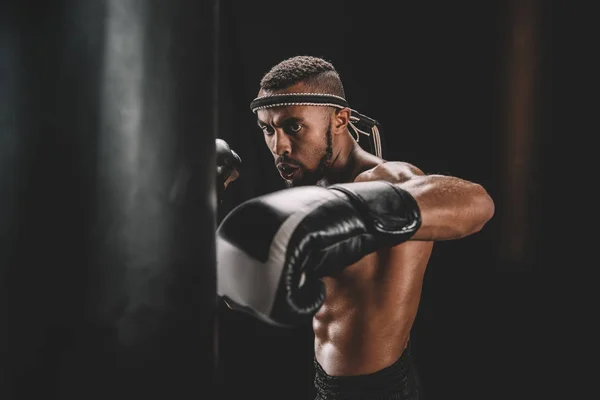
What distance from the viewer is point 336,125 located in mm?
1323

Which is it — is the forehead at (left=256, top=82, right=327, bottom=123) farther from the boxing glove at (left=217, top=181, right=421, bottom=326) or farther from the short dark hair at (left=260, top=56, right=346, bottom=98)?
the boxing glove at (left=217, top=181, right=421, bottom=326)

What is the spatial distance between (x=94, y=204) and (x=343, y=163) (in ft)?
3.03

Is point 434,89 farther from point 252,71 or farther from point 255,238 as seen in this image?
point 255,238

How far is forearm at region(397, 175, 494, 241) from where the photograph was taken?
2.42 feet

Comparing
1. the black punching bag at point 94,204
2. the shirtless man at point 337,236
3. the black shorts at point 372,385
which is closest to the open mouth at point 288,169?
the shirtless man at point 337,236

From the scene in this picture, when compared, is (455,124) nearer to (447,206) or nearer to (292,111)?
(292,111)

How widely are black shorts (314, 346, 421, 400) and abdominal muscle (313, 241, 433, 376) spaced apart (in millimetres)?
13

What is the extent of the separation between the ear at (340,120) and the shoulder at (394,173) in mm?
229

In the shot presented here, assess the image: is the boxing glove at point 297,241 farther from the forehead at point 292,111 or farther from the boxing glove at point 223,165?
the boxing glove at point 223,165

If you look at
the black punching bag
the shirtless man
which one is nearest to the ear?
the shirtless man

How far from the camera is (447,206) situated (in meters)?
0.76

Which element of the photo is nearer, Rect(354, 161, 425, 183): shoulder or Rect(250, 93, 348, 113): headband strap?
Rect(354, 161, 425, 183): shoulder

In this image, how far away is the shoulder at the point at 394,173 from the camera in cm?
98

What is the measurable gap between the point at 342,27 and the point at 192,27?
1.74m
